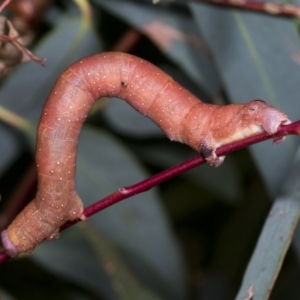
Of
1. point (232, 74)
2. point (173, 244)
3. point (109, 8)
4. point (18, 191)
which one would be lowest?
point (173, 244)

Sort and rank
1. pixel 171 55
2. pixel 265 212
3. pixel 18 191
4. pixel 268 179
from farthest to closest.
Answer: pixel 265 212 < pixel 18 191 < pixel 171 55 < pixel 268 179

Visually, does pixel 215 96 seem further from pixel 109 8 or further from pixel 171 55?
pixel 109 8

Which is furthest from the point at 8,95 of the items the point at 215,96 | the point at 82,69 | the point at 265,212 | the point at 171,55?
the point at 265,212

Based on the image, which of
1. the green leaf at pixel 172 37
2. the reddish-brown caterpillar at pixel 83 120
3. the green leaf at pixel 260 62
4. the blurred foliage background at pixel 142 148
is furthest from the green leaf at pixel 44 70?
the reddish-brown caterpillar at pixel 83 120

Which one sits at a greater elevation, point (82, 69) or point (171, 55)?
point (82, 69)

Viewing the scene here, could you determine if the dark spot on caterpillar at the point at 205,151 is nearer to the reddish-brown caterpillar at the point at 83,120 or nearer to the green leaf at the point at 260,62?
the reddish-brown caterpillar at the point at 83,120

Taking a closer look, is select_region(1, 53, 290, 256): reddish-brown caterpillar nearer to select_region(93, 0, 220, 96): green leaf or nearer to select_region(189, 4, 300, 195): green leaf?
select_region(189, 4, 300, 195): green leaf
